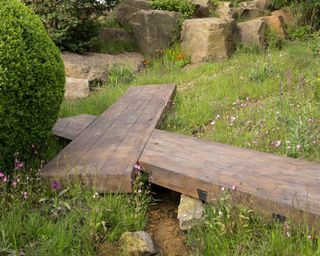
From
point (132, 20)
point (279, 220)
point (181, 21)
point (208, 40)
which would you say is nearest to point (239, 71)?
point (208, 40)

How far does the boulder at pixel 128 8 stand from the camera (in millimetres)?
12055

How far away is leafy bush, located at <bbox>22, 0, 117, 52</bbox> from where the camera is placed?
29.7ft

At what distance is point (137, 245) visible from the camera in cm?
274

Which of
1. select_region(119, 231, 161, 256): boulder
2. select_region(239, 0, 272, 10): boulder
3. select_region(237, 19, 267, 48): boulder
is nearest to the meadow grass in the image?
select_region(119, 231, 161, 256): boulder

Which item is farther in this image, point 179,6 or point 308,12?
point 179,6

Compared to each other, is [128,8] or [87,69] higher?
A: [128,8]

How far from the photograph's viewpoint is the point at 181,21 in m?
10.8

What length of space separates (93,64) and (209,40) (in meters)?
2.76

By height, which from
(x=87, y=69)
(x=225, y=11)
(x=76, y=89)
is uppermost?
(x=225, y=11)

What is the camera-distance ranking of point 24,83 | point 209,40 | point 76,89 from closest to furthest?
point 24,83 < point 76,89 < point 209,40

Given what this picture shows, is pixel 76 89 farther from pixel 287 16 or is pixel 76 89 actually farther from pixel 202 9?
pixel 287 16

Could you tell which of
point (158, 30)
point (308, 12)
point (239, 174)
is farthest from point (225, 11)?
point (239, 174)

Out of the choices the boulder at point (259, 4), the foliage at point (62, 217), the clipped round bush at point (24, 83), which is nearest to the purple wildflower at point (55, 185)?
the foliage at point (62, 217)

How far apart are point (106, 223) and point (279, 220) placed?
4.03 ft
